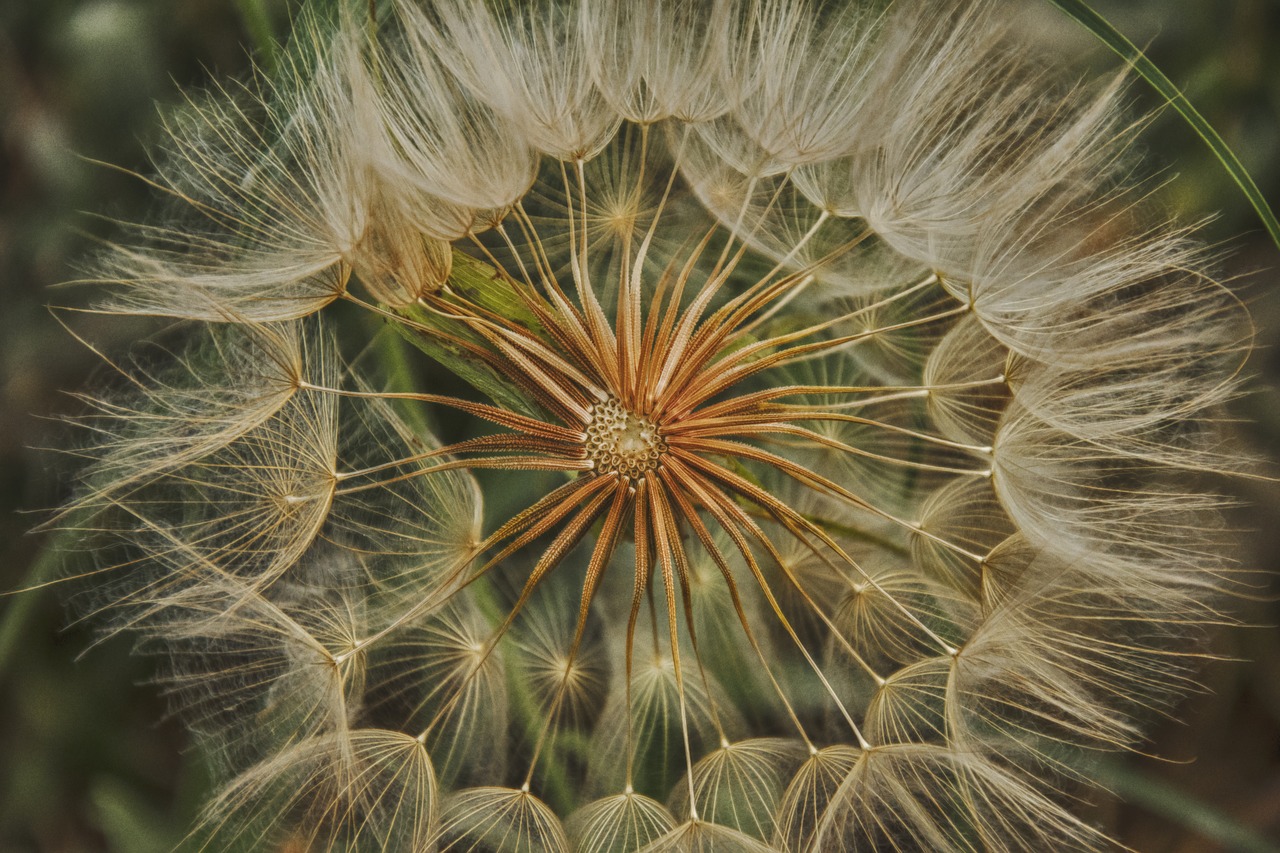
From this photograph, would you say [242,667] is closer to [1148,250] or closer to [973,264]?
[973,264]

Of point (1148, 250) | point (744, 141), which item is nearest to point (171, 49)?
point (744, 141)

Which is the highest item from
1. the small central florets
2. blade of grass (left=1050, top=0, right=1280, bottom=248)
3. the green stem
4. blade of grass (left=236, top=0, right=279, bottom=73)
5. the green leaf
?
blade of grass (left=236, top=0, right=279, bottom=73)

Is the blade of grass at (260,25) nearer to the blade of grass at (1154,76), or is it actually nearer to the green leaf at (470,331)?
the green leaf at (470,331)

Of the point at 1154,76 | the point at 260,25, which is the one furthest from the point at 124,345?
the point at 1154,76

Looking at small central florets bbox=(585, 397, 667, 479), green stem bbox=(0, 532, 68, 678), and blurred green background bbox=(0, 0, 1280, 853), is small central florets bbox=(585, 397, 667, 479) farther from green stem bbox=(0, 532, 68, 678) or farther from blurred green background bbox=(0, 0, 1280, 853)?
blurred green background bbox=(0, 0, 1280, 853)

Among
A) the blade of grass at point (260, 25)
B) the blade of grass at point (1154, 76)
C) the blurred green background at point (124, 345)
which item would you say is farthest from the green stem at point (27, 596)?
the blade of grass at point (1154, 76)

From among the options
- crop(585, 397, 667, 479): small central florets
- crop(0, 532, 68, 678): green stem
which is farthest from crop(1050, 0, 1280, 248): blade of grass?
crop(0, 532, 68, 678): green stem

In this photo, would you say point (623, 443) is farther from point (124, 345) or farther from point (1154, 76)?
point (124, 345)
